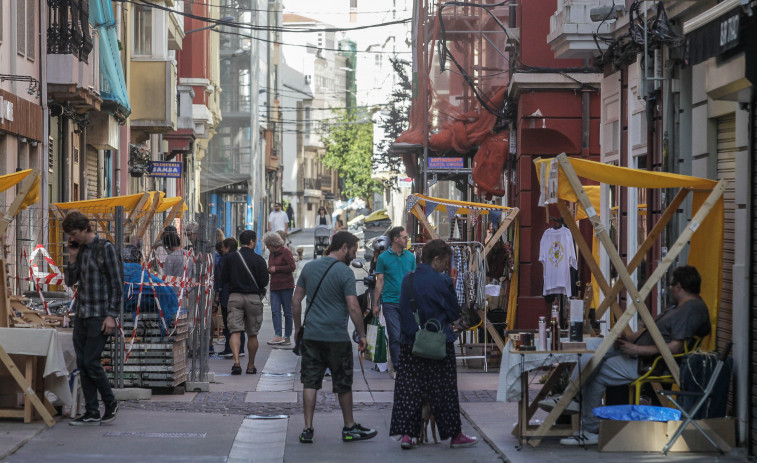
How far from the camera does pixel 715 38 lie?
919cm

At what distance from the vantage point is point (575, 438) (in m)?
→ 10.1

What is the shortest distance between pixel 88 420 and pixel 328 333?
2399 millimetres

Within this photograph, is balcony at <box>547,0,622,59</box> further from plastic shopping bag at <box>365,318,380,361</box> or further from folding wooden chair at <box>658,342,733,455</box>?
folding wooden chair at <box>658,342,733,455</box>

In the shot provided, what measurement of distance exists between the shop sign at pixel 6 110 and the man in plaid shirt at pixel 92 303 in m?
7.38

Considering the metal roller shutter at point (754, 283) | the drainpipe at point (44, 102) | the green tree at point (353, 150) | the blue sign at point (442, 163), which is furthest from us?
the green tree at point (353, 150)

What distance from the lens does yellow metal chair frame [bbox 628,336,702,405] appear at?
33.4 feet

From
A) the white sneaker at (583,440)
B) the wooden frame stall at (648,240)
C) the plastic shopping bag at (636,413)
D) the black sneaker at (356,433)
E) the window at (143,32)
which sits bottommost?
the black sneaker at (356,433)

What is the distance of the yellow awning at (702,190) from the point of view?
34.2 feet

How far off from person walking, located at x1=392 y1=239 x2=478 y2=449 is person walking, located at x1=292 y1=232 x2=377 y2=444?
454 mm

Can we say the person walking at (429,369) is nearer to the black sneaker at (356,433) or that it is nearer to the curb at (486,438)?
the curb at (486,438)

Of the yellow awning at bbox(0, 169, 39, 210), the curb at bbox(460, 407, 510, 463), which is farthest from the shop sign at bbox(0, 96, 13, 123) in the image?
the curb at bbox(460, 407, 510, 463)

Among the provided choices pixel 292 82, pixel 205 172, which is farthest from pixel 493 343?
pixel 292 82

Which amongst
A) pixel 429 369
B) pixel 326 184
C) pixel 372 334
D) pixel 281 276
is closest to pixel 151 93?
pixel 281 276

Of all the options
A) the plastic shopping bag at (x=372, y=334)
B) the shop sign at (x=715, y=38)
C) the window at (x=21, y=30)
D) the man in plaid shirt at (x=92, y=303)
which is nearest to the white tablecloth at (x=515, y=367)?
the shop sign at (x=715, y=38)
